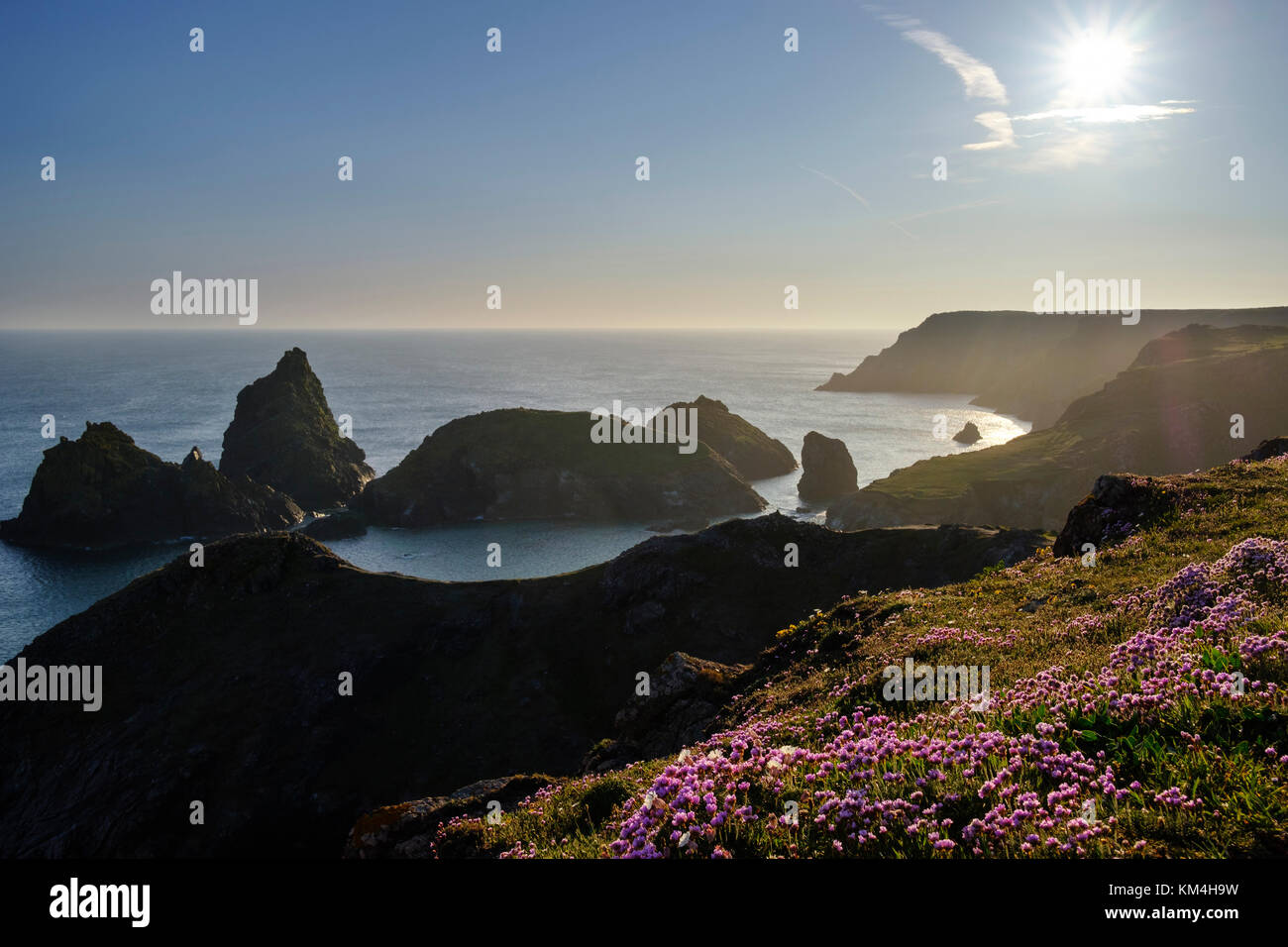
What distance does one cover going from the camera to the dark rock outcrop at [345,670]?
3588 cm

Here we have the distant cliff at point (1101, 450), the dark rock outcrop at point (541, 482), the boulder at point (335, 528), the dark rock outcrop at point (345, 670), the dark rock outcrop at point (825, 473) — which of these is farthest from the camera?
the dark rock outcrop at point (825, 473)

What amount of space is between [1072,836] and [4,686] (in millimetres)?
59810

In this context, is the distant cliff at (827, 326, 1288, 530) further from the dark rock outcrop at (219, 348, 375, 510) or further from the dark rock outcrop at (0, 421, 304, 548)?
the dark rock outcrop at (0, 421, 304, 548)

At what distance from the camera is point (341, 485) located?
14625cm

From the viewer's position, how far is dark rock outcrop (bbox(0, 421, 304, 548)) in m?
112

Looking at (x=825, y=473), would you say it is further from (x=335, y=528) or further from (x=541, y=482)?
(x=335, y=528)

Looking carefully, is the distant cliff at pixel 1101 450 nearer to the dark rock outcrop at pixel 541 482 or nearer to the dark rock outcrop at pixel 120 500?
the dark rock outcrop at pixel 541 482

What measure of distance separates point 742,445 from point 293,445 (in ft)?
342

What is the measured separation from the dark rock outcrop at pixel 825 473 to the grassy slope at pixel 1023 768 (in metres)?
Answer: 138

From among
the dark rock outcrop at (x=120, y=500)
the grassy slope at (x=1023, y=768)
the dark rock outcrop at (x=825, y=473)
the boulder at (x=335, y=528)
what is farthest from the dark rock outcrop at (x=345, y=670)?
the dark rock outcrop at (x=825, y=473)

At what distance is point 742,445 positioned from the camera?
569 ft

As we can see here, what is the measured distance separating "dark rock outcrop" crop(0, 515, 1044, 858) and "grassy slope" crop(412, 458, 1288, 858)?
92.8ft

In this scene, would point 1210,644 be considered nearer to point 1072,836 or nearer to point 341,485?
point 1072,836

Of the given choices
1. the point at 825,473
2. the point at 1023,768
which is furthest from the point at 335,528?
the point at 1023,768
